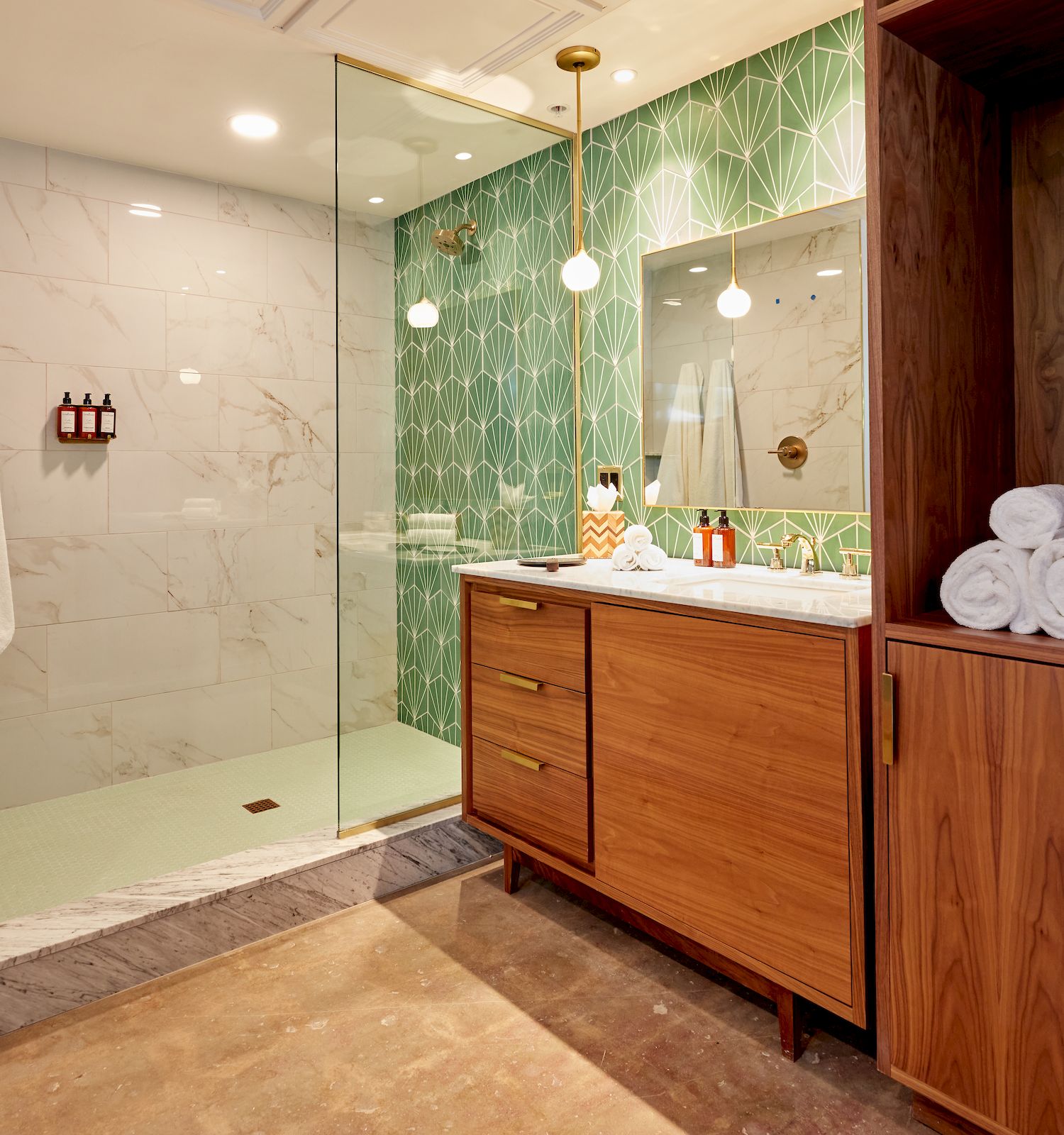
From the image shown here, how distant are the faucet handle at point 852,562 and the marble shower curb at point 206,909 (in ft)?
4.33

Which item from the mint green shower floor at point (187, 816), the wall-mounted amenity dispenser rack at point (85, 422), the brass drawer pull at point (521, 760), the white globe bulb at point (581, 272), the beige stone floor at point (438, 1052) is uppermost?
the white globe bulb at point (581, 272)

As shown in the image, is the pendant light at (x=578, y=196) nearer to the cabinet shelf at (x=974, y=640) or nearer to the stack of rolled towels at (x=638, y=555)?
the stack of rolled towels at (x=638, y=555)

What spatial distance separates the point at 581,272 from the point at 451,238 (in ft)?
1.33

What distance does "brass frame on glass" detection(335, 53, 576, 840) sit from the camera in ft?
7.82

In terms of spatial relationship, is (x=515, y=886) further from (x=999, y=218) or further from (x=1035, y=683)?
(x=999, y=218)

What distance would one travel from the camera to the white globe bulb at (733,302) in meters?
2.40

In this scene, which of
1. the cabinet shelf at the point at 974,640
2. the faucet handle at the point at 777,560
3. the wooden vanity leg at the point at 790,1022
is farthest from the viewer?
the faucet handle at the point at 777,560

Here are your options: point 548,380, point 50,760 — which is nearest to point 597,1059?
point 548,380

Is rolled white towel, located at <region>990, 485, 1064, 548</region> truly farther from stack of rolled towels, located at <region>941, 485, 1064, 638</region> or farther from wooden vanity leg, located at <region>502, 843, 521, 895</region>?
wooden vanity leg, located at <region>502, 843, 521, 895</region>

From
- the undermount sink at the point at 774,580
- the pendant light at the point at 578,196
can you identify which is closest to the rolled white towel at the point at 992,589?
the undermount sink at the point at 774,580

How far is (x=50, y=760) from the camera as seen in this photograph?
10.1ft

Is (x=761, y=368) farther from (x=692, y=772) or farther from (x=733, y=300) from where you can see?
(x=692, y=772)

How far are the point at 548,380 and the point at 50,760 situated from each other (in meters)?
2.23

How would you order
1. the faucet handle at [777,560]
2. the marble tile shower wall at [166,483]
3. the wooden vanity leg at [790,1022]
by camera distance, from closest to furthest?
the wooden vanity leg at [790,1022], the faucet handle at [777,560], the marble tile shower wall at [166,483]
